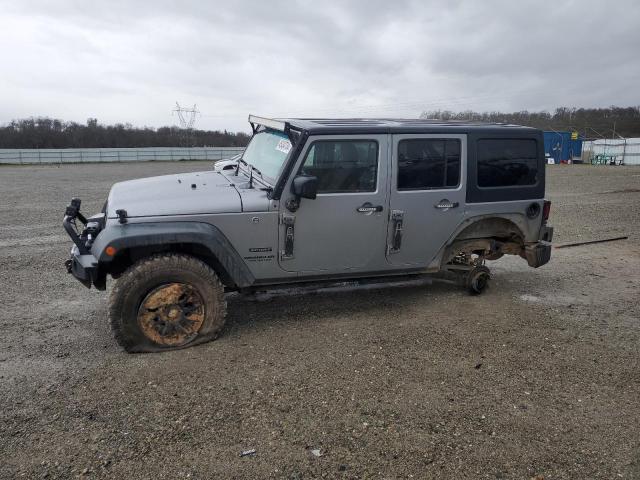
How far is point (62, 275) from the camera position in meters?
6.68

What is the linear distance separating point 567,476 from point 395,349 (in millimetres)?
1805

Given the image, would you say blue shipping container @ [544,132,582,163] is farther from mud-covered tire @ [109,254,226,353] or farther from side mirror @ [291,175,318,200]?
mud-covered tire @ [109,254,226,353]

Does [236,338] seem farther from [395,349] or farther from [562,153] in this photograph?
[562,153]

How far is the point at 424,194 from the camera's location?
16.9 ft

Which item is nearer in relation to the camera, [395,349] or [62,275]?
[395,349]

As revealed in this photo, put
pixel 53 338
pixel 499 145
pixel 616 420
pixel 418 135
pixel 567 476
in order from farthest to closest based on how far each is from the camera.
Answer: pixel 499 145, pixel 418 135, pixel 53 338, pixel 616 420, pixel 567 476

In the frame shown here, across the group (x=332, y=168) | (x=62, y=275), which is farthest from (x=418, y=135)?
(x=62, y=275)

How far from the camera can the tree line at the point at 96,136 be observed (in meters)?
66.7

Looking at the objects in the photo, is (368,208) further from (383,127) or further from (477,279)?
(477,279)

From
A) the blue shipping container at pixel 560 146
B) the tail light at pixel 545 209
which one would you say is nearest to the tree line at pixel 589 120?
the blue shipping container at pixel 560 146

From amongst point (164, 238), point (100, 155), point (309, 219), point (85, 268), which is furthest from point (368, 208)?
point (100, 155)

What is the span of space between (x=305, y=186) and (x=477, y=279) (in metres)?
2.56

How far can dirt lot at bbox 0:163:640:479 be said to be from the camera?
3.05 meters

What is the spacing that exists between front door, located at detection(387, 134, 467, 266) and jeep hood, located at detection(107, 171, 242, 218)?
161 centimetres
